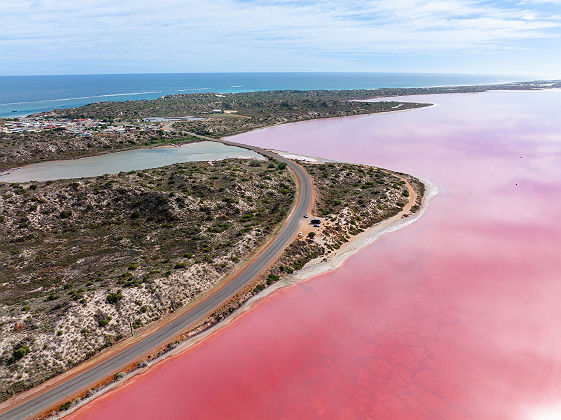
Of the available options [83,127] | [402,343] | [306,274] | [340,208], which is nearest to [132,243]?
[306,274]

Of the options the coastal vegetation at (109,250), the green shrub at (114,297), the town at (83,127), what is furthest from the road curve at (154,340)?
the town at (83,127)

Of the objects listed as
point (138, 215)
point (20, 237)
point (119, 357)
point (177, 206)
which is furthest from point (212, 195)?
point (119, 357)

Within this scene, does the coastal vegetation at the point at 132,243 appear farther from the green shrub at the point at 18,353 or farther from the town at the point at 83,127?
the town at the point at 83,127

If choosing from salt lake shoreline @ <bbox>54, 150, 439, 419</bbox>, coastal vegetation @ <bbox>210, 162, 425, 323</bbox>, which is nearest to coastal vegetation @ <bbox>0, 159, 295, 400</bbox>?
salt lake shoreline @ <bbox>54, 150, 439, 419</bbox>

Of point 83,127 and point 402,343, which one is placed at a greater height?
point 83,127

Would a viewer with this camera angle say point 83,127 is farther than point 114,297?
Yes

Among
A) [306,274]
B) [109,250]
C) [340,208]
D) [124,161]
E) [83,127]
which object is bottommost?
[306,274]

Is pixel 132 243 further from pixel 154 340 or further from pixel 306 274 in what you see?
pixel 306 274

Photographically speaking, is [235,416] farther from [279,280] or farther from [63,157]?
[63,157]
